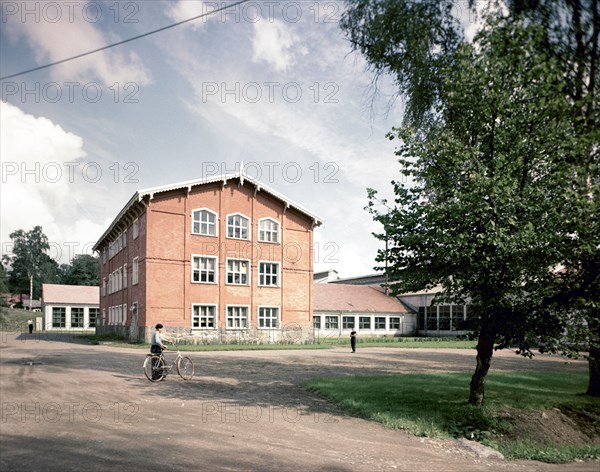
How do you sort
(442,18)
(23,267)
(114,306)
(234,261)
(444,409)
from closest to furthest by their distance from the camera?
(444,409), (442,18), (234,261), (114,306), (23,267)

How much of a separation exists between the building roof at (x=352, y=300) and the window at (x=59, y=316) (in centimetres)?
2927

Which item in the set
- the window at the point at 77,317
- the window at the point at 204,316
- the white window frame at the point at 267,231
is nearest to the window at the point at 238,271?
the white window frame at the point at 267,231

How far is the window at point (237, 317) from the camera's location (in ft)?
115

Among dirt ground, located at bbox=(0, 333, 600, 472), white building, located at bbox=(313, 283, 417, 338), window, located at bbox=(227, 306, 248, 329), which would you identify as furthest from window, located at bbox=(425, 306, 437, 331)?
dirt ground, located at bbox=(0, 333, 600, 472)

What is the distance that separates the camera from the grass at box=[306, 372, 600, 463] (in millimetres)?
10086

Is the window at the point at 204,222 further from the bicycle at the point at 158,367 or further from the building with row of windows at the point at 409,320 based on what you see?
the bicycle at the point at 158,367

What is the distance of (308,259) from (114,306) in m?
17.9

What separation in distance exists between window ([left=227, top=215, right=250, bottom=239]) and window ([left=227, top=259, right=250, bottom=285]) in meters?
1.83

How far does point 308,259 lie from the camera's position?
1538 inches

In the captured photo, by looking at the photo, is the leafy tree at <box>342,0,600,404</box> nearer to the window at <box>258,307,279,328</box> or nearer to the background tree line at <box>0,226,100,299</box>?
the window at <box>258,307,279,328</box>

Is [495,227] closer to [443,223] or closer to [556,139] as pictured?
[443,223]

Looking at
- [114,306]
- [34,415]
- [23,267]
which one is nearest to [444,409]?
[34,415]

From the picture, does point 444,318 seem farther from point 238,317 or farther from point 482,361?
point 482,361

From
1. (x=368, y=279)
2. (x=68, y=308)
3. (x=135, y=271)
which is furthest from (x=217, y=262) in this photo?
(x=368, y=279)
